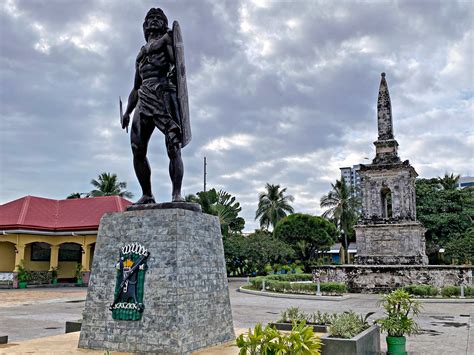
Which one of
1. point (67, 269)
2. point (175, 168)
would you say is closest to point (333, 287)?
point (175, 168)

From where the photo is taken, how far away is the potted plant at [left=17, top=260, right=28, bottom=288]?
2650 centimetres

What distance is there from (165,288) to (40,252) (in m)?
25.9

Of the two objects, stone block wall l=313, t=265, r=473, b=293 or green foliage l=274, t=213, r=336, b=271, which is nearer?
stone block wall l=313, t=265, r=473, b=293

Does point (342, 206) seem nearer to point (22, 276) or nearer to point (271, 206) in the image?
point (271, 206)

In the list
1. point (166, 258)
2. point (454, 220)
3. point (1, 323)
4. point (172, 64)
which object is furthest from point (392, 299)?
point (454, 220)

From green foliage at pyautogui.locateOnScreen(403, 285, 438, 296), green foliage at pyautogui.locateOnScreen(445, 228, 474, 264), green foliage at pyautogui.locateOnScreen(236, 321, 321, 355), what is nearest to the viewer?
green foliage at pyautogui.locateOnScreen(236, 321, 321, 355)

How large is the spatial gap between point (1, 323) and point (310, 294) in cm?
1271

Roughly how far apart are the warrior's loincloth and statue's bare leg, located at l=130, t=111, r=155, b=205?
0.43 ft

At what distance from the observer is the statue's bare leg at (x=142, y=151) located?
282 inches

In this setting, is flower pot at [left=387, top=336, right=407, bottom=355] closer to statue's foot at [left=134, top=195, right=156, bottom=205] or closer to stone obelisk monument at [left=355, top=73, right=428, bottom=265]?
statue's foot at [left=134, top=195, right=156, bottom=205]

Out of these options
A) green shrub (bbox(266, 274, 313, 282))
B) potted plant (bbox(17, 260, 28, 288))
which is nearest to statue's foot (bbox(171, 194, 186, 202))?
green shrub (bbox(266, 274, 313, 282))

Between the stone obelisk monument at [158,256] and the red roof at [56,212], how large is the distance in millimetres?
20991

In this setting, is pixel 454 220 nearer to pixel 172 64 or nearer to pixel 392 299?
pixel 392 299

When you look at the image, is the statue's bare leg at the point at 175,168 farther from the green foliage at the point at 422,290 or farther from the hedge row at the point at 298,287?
the green foliage at the point at 422,290
